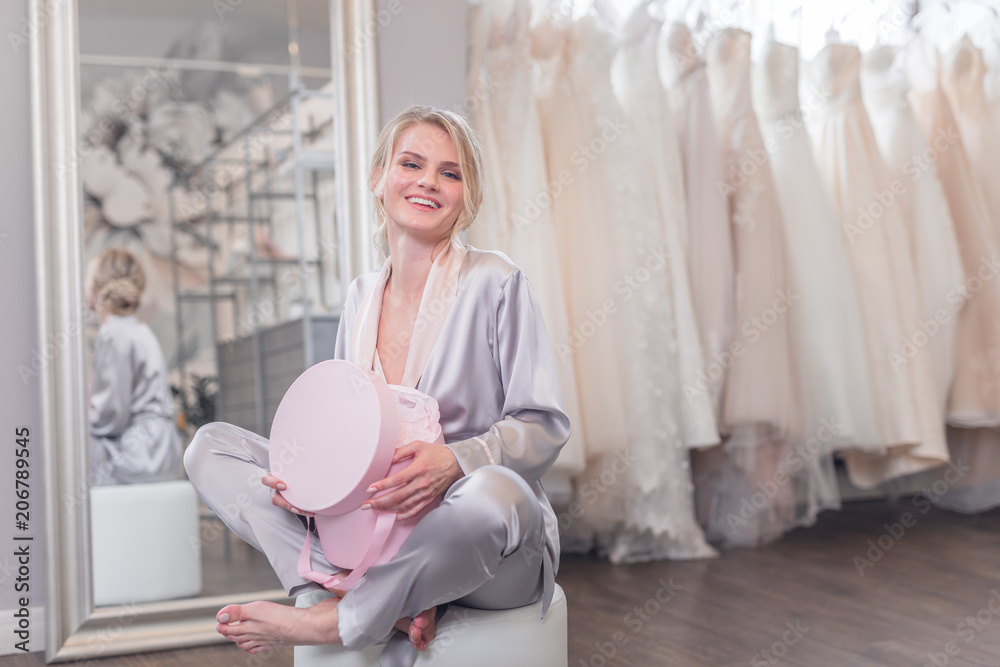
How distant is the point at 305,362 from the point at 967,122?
7.65ft

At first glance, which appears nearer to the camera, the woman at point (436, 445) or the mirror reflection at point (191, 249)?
the woman at point (436, 445)

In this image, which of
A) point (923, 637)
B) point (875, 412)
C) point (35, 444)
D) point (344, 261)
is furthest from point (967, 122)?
point (35, 444)

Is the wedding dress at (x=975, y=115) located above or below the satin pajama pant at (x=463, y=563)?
above

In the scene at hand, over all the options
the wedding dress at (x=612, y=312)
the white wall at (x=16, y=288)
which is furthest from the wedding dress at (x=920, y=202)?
the white wall at (x=16, y=288)

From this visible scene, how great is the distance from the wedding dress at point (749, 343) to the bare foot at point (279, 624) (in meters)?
1.61

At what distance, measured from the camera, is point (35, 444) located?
175cm

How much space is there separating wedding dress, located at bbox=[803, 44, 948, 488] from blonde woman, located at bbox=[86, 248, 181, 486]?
192 cm

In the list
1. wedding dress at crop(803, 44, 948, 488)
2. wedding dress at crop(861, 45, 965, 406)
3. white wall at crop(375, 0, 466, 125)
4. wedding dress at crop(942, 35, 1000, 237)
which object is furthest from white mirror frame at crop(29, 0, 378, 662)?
wedding dress at crop(942, 35, 1000, 237)

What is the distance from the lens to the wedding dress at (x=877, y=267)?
8.13ft

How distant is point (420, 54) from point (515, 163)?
0.41 metres

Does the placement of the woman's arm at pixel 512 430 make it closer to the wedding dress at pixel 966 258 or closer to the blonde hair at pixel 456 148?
the blonde hair at pixel 456 148

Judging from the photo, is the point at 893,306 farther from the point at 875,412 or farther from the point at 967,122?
the point at 967,122

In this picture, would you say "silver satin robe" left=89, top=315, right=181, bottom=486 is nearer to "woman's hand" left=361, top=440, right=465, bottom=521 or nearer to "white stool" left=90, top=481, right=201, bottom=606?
"white stool" left=90, top=481, right=201, bottom=606

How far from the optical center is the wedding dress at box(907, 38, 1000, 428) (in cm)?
263
